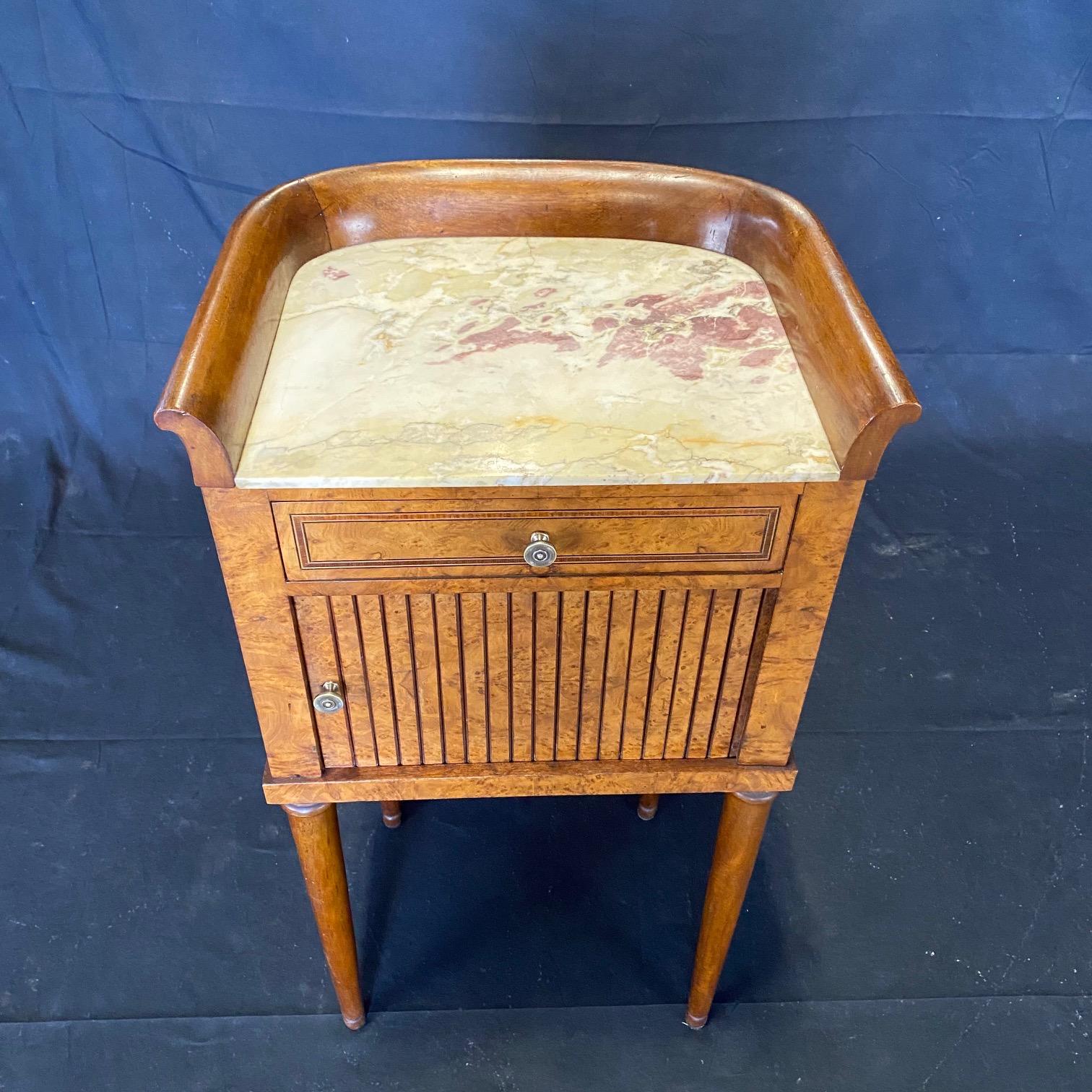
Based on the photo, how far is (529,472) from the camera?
0.76m

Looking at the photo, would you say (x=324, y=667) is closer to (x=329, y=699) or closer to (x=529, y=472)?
(x=329, y=699)

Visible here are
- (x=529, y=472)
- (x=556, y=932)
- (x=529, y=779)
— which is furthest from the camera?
(x=556, y=932)

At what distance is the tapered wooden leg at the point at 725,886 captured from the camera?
1.01m

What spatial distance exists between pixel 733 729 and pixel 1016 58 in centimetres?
127

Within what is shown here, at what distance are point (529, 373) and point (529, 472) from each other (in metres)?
0.14

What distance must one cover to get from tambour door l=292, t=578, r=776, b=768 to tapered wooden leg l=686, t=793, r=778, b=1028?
0.23 feet

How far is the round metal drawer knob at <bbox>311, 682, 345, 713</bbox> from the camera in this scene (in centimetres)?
89

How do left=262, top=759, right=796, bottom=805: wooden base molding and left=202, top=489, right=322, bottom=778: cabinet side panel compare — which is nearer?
left=202, top=489, right=322, bottom=778: cabinet side panel

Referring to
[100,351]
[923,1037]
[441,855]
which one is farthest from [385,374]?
[100,351]

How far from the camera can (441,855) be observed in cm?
137

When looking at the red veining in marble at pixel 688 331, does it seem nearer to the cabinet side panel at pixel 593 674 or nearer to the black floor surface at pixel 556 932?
Result: the cabinet side panel at pixel 593 674

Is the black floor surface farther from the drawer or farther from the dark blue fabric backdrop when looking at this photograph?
the drawer

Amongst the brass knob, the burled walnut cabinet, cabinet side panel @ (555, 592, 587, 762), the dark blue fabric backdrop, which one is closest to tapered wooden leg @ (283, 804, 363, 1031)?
the burled walnut cabinet

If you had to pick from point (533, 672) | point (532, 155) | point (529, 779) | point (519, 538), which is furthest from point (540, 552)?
point (532, 155)
